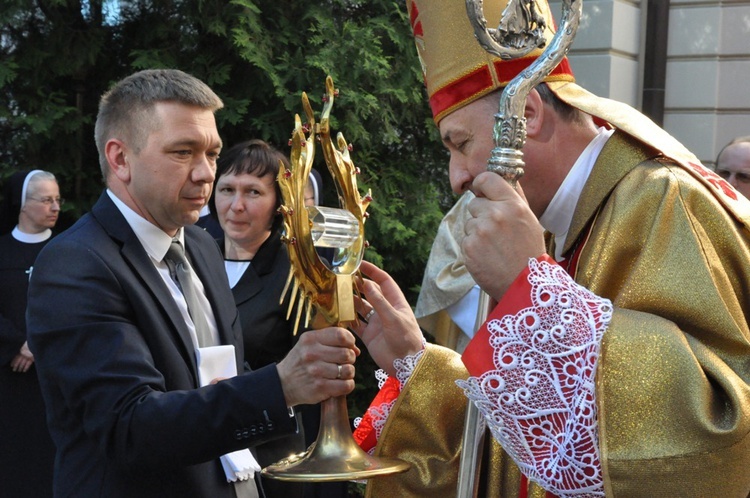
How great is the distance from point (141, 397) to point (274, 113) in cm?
413

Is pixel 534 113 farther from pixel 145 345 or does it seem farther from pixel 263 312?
pixel 263 312

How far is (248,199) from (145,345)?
2095 millimetres

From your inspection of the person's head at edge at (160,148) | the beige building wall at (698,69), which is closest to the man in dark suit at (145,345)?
the person's head at edge at (160,148)

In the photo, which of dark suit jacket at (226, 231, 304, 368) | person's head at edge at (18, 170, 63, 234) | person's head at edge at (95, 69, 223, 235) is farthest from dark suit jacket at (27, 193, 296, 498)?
person's head at edge at (18, 170, 63, 234)

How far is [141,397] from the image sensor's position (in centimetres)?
259

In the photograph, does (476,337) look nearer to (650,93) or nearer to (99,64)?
(99,64)

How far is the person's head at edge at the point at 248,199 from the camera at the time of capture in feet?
15.5

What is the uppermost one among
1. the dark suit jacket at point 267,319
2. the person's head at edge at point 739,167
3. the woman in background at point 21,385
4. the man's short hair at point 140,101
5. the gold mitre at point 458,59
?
the gold mitre at point 458,59

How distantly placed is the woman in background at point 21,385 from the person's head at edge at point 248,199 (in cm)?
187

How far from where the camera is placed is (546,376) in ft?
6.41

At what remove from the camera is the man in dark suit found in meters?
2.57

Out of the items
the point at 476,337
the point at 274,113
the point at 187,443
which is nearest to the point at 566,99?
the point at 476,337

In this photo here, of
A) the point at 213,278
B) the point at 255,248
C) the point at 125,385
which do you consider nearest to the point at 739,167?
the point at 255,248

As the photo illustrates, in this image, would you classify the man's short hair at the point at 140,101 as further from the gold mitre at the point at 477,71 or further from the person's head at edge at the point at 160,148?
the gold mitre at the point at 477,71
